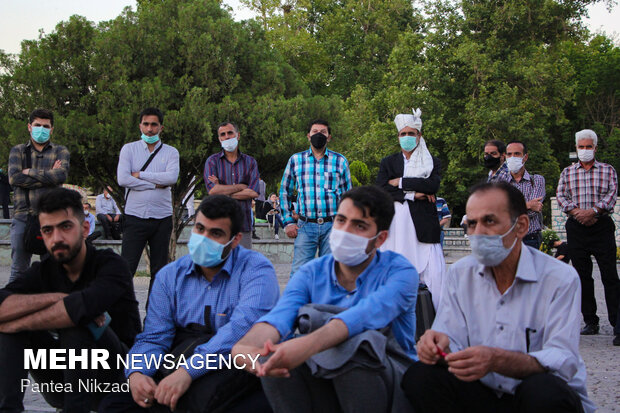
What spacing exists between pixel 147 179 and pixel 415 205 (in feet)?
10.3

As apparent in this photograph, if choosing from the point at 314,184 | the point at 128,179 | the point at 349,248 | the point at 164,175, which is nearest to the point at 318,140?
the point at 314,184

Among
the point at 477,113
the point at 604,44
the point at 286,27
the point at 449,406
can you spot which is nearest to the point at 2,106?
the point at 449,406

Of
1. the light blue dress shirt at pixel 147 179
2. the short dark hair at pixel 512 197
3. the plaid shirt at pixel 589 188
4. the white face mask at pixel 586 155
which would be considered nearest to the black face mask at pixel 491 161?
the plaid shirt at pixel 589 188

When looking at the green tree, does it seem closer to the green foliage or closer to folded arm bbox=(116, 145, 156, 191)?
the green foliage

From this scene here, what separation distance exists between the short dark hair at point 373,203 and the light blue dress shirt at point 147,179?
4.59m

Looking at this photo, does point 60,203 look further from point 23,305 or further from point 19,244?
point 19,244

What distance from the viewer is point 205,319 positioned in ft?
13.7

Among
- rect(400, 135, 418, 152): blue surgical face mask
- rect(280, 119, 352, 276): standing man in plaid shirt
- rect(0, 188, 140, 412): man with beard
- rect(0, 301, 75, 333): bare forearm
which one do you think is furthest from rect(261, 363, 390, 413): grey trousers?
rect(400, 135, 418, 152): blue surgical face mask

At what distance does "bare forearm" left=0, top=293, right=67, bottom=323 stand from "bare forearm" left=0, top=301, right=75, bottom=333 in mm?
23

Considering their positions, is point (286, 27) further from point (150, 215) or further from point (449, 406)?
point (449, 406)

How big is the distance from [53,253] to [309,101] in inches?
497

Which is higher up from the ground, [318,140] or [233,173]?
[318,140]

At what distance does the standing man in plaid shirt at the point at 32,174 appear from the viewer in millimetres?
7848

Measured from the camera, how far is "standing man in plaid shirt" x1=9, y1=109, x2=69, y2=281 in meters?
7.85
